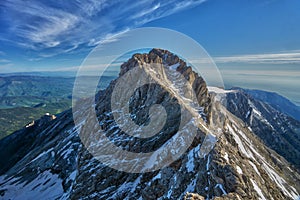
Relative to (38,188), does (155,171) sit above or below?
above

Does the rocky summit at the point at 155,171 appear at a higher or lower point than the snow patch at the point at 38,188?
higher

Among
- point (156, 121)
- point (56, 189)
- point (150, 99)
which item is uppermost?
point (150, 99)

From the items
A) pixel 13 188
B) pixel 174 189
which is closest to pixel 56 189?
pixel 13 188

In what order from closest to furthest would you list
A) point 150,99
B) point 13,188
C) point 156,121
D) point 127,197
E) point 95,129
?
1. point 127,197
2. point 156,121
3. point 150,99
4. point 95,129
5. point 13,188

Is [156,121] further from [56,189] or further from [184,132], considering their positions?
[56,189]

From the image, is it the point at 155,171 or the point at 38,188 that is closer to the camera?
the point at 155,171

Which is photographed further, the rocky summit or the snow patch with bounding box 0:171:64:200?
the snow patch with bounding box 0:171:64:200

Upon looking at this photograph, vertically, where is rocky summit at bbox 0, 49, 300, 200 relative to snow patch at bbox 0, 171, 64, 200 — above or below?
above

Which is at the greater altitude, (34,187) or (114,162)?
(114,162)

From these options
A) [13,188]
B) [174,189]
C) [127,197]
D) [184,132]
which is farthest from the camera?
[13,188]

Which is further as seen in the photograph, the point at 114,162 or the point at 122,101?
the point at 122,101

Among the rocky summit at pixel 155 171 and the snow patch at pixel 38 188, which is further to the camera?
the snow patch at pixel 38 188
